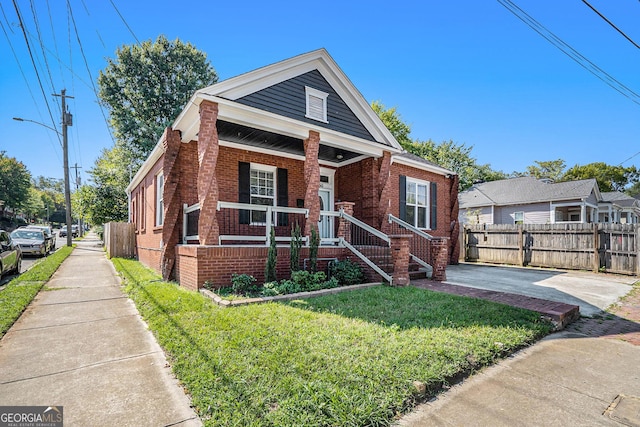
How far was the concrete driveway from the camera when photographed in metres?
6.55

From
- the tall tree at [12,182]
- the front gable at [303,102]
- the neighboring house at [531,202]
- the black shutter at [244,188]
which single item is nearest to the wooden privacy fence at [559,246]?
the front gable at [303,102]

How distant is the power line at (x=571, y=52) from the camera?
22.1 ft

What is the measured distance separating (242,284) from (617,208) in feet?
113

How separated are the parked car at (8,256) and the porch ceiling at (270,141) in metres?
7.35

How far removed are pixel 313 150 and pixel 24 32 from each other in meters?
7.23

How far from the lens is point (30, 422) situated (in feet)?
7.93

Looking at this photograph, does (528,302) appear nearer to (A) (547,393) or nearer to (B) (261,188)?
(A) (547,393)

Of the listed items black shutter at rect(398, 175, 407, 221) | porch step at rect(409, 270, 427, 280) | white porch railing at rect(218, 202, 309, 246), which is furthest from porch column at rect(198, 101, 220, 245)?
black shutter at rect(398, 175, 407, 221)

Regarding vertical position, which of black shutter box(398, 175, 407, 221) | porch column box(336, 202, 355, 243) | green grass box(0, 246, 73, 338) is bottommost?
green grass box(0, 246, 73, 338)

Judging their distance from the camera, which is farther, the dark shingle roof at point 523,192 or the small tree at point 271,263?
the dark shingle roof at point 523,192

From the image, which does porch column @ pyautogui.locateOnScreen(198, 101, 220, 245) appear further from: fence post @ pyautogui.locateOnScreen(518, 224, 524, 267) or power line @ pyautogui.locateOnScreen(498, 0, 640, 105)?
fence post @ pyautogui.locateOnScreen(518, 224, 524, 267)

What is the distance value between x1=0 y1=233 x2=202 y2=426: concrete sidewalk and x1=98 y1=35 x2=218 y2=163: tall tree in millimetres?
20554

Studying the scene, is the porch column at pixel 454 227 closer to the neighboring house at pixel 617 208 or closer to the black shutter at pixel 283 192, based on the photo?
the black shutter at pixel 283 192

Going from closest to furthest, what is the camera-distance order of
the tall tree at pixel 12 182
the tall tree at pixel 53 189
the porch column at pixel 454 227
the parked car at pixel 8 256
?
the parked car at pixel 8 256 → the porch column at pixel 454 227 → the tall tree at pixel 12 182 → the tall tree at pixel 53 189
